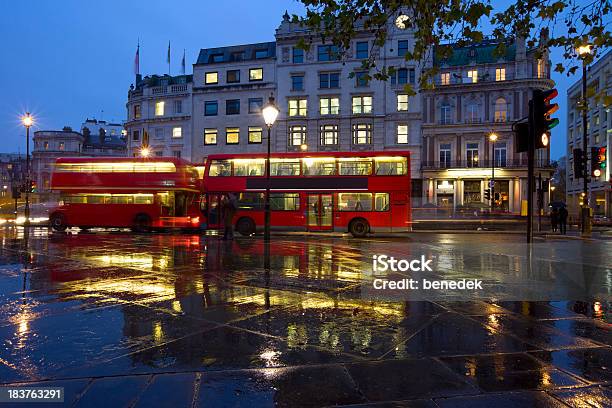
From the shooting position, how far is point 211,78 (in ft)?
156

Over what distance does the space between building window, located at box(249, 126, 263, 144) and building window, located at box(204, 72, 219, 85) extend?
7459mm

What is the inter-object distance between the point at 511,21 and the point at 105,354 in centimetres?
738

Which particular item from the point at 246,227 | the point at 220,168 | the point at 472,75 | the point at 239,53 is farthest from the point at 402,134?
the point at 246,227

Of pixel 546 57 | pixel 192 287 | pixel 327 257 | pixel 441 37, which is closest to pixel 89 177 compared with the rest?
pixel 327 257

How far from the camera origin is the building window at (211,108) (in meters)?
46.9

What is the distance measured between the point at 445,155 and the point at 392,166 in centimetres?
2965

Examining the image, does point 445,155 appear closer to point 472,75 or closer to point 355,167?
point 472,75

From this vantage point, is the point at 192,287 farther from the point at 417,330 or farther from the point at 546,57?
the point at 546,57

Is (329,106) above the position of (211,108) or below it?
below

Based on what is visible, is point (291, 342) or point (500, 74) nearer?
point (291, 342)

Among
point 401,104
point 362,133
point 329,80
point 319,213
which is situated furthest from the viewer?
point 329,80

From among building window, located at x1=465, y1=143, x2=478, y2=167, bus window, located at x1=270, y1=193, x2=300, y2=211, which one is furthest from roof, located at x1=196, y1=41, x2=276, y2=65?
bus window, located at x1=270, y1=193, x2=300, y2=211

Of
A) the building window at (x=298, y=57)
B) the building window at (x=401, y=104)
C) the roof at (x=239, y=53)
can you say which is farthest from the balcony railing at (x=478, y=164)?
the roof at (x=239, y=53)

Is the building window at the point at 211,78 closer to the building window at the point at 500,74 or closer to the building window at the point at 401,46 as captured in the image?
the building window at the point at 401,46
